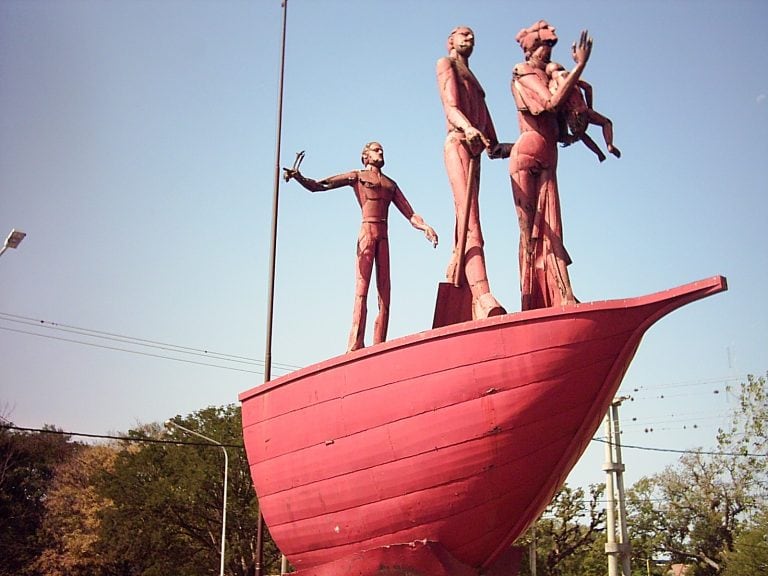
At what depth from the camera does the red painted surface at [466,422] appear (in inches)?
286

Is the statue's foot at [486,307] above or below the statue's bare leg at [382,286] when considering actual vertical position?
below

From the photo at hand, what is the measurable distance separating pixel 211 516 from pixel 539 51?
97.2 ft

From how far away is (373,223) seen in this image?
417 inches

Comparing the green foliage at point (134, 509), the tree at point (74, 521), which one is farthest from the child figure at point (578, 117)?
the tree at point (74, 521)

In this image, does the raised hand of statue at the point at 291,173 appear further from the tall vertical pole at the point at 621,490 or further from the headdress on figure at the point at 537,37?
the tall vertical pole at the point at 621,490

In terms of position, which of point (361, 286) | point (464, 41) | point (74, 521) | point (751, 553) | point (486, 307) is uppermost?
point (464, 41)

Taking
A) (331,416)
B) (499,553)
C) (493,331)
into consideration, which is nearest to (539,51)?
(493,331)

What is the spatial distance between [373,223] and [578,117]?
288cm

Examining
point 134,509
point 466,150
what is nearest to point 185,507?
point 134,509

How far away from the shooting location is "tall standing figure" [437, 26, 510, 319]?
28.6ft

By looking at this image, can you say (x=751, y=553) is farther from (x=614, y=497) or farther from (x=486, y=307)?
(x=486, y=307)

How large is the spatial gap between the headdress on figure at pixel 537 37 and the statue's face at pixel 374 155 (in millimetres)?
2328

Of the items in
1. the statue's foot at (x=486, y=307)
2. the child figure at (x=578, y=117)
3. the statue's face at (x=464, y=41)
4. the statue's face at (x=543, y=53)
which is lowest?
the statue's foot at (x=486, y=307)

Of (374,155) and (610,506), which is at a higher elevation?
(374,155)
